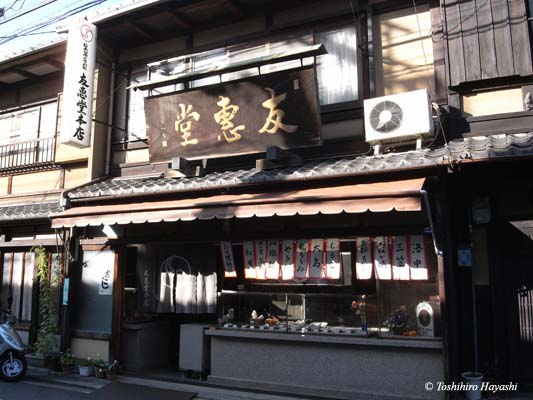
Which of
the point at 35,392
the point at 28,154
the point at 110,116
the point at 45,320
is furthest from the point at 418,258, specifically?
the point at 28,154

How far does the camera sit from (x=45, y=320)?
10984mm

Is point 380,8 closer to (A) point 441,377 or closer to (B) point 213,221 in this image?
(B) point 213,221

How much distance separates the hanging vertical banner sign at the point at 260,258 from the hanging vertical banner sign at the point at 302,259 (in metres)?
0.70

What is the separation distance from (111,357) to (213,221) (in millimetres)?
3856

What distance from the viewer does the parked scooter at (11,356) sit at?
952 centimetres

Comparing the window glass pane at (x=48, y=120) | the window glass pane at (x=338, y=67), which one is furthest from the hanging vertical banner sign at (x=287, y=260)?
the window glass pane at (x=48, y=120)

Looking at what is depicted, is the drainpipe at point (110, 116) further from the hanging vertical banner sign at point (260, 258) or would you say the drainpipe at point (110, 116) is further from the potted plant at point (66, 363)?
the hanging vertical banner sign at point (260, 258)

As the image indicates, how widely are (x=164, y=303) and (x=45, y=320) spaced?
123 inches

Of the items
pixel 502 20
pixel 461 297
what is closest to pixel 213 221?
pixel 461 297

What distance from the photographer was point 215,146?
9961 millimetres

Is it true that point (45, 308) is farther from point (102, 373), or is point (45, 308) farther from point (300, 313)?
point (300, 313)

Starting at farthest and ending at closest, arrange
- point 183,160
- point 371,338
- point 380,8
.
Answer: point 183,160
point 380,8
point 371,338

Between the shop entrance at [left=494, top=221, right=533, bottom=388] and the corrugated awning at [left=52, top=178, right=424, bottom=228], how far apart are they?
2253 millimetres

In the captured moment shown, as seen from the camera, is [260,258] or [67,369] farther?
[67,369]
